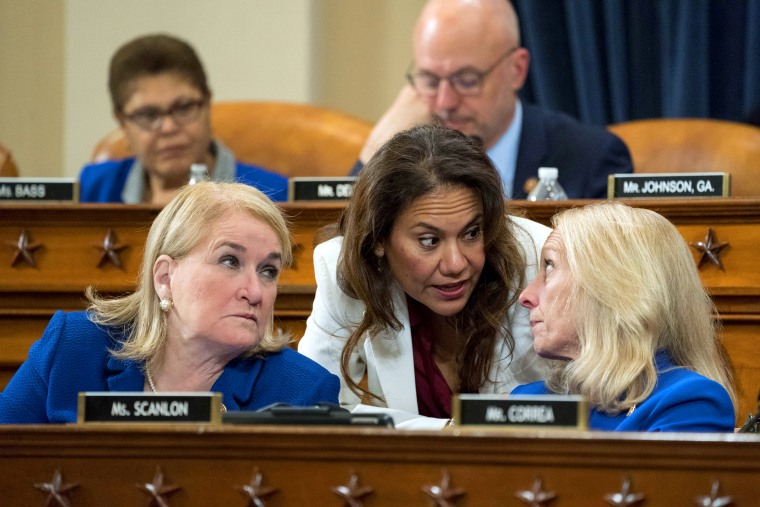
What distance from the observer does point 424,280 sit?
237 cm

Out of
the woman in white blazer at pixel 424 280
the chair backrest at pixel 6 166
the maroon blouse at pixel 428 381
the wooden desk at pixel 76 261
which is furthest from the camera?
the chair backrest at pixel 6 166

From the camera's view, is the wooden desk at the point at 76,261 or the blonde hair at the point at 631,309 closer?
the blonde hair at the point at 631,309

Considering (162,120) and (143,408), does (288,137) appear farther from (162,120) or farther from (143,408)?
(143,408)

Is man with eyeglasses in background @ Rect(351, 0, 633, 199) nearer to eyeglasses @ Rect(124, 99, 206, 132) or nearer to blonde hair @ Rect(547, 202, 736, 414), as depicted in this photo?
eyeglasses @ Rect(124, 99, 206, 132)

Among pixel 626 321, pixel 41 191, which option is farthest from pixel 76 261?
pixel 626 321

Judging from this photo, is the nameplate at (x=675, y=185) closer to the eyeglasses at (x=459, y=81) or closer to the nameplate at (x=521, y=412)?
the eyeglasses at (x=459, y=81)

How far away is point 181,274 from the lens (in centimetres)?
215

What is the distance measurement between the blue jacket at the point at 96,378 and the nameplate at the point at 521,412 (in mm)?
576

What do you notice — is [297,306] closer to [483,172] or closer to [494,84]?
[483,172]

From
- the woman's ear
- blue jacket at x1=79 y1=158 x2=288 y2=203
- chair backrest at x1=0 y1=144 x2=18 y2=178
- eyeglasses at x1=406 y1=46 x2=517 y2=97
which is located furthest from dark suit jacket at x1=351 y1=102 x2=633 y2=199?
the woman's ear

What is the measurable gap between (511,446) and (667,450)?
0.19 metres

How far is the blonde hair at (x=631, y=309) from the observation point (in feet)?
6.40

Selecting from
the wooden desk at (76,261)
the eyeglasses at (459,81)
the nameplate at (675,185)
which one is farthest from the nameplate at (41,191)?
the nameplate at (675,185)

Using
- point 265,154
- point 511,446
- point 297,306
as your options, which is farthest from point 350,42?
point 511,446
